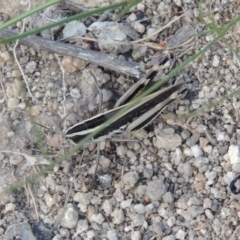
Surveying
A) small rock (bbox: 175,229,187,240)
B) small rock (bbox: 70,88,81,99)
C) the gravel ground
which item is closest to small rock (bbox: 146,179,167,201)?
the gravel ground

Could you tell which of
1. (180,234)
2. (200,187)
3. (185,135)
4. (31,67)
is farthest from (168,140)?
(31,67)

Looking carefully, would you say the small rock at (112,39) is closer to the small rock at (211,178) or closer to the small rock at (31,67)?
the small rock at (31,67)

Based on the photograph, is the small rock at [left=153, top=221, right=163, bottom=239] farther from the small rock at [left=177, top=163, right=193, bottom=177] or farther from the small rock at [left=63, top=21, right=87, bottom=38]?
the small rock at [left=63, top=21, right=87, bottom=38]

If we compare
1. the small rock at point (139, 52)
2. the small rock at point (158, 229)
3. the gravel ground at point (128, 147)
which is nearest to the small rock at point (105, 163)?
the gravel ground at point (128, 147)

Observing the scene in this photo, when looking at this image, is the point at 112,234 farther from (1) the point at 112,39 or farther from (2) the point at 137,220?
(1) the point at 112,39

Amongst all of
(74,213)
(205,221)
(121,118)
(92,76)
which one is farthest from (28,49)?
(205,221)
